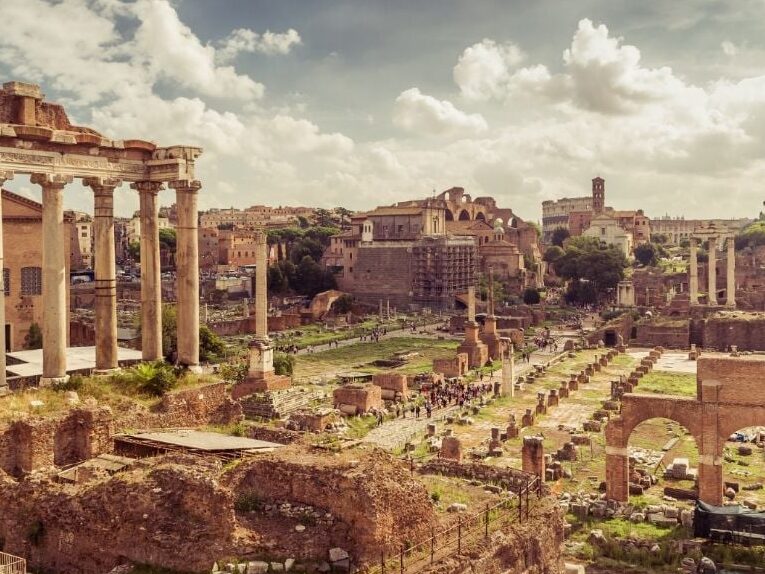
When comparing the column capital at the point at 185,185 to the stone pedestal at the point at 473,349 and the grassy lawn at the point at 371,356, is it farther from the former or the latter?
the stone pedestal at the point at 473,349

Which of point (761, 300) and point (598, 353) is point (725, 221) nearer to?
point (761, 300)

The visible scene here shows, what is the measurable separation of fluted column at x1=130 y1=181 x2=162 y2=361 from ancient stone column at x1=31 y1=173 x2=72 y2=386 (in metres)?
2.07

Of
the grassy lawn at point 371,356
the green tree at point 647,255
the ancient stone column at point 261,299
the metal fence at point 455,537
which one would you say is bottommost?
the grassy lawn at point 371,356

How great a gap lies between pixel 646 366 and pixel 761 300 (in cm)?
2782

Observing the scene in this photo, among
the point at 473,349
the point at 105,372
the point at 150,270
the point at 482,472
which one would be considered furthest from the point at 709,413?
the point at 473,349

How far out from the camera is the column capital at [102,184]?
1638cm

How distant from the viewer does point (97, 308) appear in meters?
16.8

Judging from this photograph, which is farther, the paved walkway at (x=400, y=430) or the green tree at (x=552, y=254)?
the green tree at (x=552, y=254)

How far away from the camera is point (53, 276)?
609 inches

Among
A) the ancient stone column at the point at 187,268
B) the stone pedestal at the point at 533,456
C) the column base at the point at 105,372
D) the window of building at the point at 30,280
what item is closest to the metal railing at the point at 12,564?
the column base at the point at 105,372

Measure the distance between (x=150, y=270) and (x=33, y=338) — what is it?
19.6 m

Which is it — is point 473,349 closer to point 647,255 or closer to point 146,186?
point 146,186

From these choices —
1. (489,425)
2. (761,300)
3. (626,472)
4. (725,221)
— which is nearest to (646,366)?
(489,425)

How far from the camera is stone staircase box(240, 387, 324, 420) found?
88.9ft
